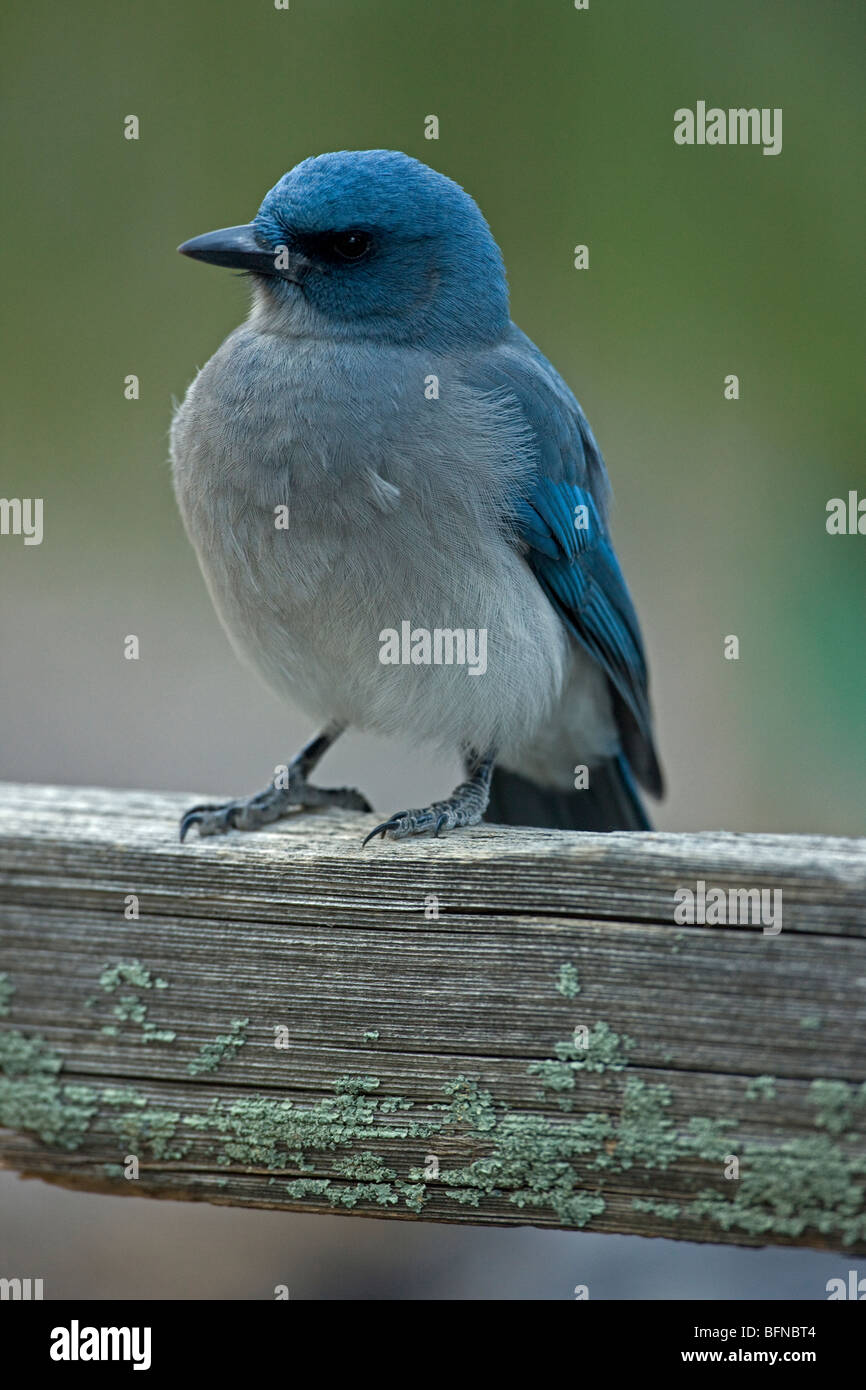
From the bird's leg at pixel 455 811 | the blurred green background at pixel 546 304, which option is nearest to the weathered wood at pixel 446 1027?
the bird's leg at pixel 455 811

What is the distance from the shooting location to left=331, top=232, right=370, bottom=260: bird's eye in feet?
10.4

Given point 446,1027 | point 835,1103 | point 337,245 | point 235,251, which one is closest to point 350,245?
point 337,245

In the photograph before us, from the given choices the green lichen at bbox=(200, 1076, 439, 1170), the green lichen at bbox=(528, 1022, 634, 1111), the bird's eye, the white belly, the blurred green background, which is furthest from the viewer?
the blurred green background

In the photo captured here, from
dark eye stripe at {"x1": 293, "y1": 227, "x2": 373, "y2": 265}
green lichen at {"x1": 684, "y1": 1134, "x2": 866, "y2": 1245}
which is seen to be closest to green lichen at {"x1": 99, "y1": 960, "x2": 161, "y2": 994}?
green lichen at {"x1": 684, "y1": 1134, "x2": 866, "y2": 1245}

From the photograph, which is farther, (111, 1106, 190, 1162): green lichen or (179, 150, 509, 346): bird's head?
(179, 150, 509, 346): bird's head

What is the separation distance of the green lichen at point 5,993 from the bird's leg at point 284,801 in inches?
15.5

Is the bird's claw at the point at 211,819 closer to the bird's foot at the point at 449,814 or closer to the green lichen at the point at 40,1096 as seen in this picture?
the bird's foot at the point at 449,814

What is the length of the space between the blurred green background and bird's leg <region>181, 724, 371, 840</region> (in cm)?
91

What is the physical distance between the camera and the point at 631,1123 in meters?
2.11

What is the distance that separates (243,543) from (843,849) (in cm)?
158

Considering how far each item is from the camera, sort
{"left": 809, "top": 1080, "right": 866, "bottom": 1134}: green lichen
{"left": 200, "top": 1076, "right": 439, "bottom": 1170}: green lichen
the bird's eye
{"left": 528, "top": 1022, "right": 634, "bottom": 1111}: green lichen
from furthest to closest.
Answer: the bird's eye, {"left": 200, "top": 1076, "right": 439, "bottom": 1170}: green lichen, {"left": 528, "top": 1022, "right": 634, "bottom": 1111}: green lichen, {"left": 809, "top": 1080, "right": 866, "bottom": 1134}: green lichen

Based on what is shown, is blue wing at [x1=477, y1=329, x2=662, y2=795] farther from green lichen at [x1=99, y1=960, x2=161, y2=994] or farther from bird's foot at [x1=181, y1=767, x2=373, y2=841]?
green lichen at [x1=99, y1=960, x2=161, y2=994]

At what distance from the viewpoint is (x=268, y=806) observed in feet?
10.6

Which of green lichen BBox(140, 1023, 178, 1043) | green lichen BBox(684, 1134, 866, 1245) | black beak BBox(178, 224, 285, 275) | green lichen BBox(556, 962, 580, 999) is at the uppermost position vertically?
black beak BBox(178, 224, 285, 275)
